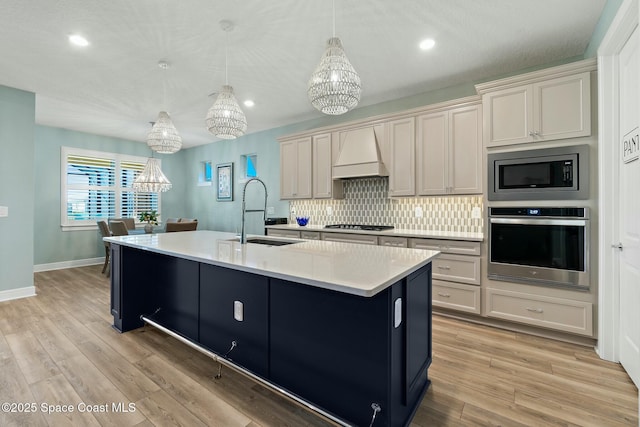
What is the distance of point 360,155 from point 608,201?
2.54 metres

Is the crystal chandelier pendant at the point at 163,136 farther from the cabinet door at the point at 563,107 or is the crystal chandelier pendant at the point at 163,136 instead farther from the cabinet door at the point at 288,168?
the cabinet door at the point at 563,107

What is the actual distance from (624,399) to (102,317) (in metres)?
4.51

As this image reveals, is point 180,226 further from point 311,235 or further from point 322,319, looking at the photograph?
point 322,319

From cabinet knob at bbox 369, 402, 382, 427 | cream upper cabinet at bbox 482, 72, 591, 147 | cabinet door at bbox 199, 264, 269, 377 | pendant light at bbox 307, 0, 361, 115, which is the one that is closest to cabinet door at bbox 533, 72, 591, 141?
cream upper cabinet at bbox 482, 72, 591, 147

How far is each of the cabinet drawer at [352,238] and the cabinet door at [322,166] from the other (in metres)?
0.70

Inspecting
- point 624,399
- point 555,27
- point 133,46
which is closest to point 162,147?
→ point 133,46

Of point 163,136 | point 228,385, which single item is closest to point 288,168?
point 163,136

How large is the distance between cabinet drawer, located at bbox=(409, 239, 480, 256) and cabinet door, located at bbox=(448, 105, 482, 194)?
59 centimetres

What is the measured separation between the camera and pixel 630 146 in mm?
2057

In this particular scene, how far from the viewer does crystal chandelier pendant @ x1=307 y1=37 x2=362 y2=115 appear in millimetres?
1912

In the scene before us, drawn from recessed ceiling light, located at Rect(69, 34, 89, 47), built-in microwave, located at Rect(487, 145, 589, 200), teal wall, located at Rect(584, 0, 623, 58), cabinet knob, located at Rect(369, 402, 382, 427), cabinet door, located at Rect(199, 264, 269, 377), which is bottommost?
cabinet knob, located at Rect(369, 402, 382, 427)

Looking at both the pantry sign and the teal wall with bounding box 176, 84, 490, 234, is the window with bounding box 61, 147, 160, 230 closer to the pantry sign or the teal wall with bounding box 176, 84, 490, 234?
the teal wall with bounding box 176, 84, 490, 234

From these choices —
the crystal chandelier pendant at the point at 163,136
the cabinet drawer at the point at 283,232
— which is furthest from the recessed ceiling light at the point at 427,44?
the cabinet drawer at the point at 283,232

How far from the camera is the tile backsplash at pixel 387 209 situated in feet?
12.2
